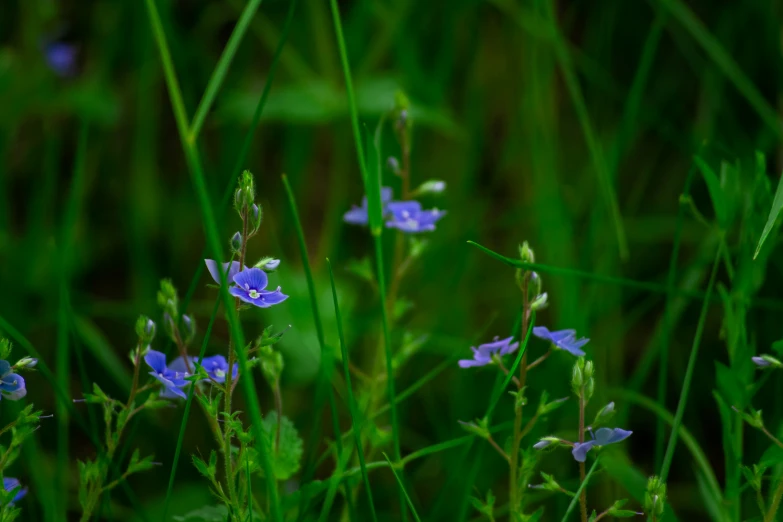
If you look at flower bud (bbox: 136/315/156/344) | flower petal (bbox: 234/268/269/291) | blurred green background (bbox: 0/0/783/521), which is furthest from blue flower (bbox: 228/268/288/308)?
blurred green background (bbox: 0/0/783/521)

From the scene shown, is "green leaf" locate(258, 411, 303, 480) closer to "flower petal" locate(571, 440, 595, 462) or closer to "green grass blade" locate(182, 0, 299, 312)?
"green grass blade" locate(182, 0, 299, 312)

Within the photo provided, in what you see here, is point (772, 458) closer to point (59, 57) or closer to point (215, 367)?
point (215, 367)

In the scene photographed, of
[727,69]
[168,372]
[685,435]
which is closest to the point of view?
[168,372]

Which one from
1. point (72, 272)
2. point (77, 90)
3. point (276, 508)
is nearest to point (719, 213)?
point (276, 508)

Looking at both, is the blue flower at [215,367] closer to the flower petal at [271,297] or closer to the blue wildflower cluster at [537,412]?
the flower petal at [271,297]

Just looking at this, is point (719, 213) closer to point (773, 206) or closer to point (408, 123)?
Result: point (773, 206)

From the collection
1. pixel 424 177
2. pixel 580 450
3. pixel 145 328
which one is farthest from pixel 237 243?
pixel 424 177

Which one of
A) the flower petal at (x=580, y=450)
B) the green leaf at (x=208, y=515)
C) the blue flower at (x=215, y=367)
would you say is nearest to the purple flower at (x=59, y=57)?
the blue flower at (x=215, y=367)
